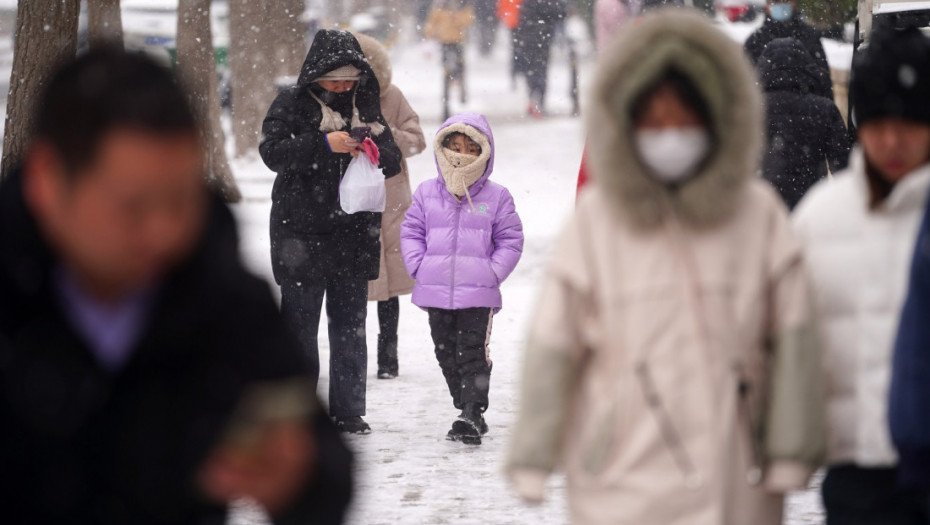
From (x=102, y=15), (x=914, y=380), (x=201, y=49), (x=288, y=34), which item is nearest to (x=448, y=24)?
(x=288, y=34)

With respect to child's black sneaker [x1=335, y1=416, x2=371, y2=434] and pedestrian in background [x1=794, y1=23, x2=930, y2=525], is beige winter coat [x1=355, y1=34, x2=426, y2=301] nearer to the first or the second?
child's black sneaker [x1=335, y1=416, x2=371, y2=434]

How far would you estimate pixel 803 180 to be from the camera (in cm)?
698

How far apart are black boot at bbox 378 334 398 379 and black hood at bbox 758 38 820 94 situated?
9.51ft

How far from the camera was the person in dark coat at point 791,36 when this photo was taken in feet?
23.2

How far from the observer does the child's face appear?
6871 mm

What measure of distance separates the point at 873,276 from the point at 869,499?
0.49 meters

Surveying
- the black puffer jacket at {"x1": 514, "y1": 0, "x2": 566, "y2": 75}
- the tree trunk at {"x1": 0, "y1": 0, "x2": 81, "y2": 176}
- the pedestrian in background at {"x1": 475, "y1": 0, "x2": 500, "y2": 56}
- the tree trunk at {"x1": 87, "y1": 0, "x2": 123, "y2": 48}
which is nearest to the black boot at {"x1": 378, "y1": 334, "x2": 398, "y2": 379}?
the tree trunk at {"x1": 0, "y1": 0, "x2": 81, "y2": 176}

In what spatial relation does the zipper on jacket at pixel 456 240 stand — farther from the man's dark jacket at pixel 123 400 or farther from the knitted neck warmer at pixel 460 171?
the man's dark jacket at pixel 123 400

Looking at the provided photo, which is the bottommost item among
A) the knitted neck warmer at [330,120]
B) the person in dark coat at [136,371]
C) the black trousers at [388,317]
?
the black trousers at [388,317]

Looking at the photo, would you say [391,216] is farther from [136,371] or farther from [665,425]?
[136,371]

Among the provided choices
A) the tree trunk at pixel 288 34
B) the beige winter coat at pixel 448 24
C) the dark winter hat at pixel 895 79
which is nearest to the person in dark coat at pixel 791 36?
the dark winter hat at pixel 895 79

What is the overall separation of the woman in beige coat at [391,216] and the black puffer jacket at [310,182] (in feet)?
4.55

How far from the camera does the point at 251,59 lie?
1888 centimetres

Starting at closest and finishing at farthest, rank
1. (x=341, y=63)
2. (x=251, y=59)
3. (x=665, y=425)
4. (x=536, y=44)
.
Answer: (x=665, y=425)
(x=341, y=63)
(x=251, y=59)
(x=536, y=44)
